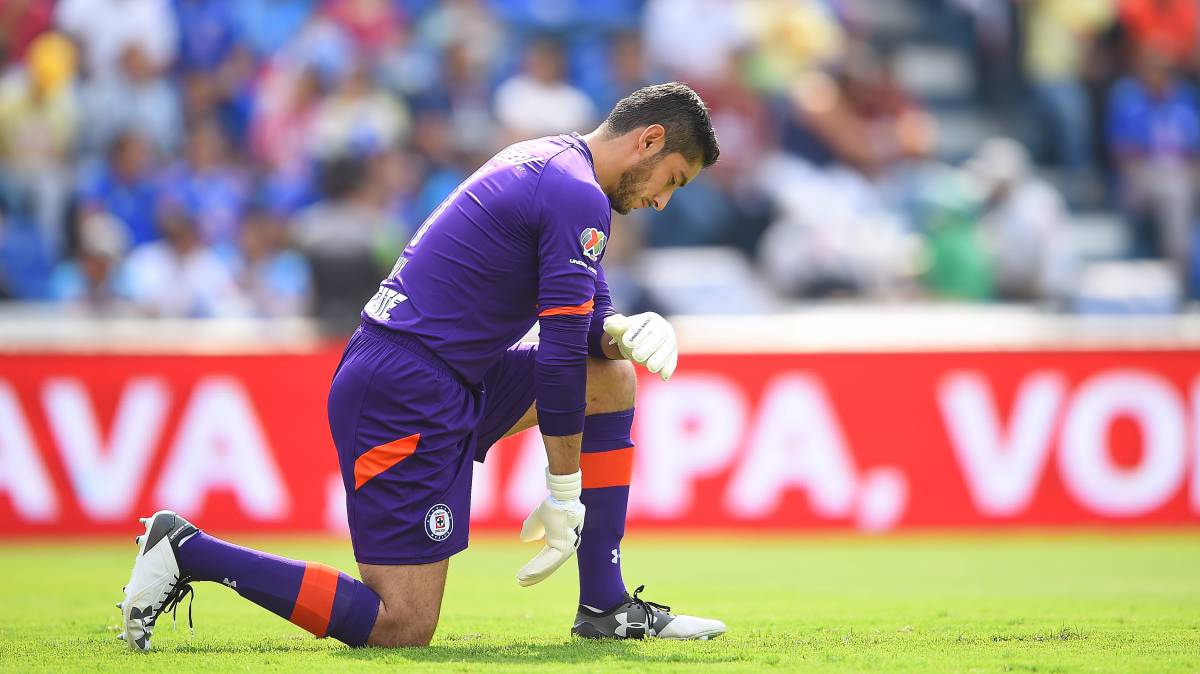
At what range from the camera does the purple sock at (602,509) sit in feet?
19.4

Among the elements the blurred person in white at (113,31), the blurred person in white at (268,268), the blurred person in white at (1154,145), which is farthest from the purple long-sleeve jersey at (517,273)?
the blurred person in white at (1154,145)

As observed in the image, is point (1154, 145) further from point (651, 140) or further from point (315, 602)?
point (315, 602)

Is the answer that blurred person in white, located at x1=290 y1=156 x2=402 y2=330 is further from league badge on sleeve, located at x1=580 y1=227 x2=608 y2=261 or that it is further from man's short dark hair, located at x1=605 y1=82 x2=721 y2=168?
league badge on sleeve, located at x1=580 y1=227 x2=608 y2=261

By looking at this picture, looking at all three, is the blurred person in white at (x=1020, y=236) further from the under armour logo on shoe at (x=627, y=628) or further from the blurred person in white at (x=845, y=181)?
the under armour logo on shoe at (x=627, y=628)

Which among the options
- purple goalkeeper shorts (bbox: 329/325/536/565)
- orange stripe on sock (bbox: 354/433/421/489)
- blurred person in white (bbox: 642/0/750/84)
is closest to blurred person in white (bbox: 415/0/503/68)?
blurred person in white (bbox: 642/0/750/84)

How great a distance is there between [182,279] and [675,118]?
298 inches

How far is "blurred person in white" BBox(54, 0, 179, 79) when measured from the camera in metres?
14.2

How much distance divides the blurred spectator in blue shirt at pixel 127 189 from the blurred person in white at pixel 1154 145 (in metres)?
9.67

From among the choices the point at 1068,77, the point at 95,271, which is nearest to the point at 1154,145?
the point at 1068,77

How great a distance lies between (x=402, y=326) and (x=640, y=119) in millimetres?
1226

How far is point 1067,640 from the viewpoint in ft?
19.1

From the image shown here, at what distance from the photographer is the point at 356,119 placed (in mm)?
13875

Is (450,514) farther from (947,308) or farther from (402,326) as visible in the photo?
(947,308)

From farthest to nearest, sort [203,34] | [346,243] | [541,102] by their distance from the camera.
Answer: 1. [203,34]
2. [541,102]
3. [346,243]
